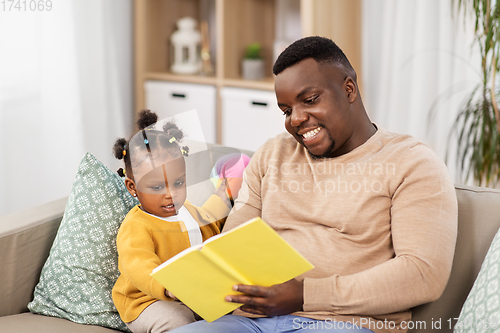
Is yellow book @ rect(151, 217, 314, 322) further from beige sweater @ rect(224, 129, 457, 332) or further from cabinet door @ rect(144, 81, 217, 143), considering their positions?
cabinet door @ rect(144, 81, 217, 143)

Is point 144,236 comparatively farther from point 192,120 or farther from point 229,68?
point 229,68

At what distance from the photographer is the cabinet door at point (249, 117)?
240 centimetres

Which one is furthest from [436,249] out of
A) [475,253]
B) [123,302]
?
→ [123,302]

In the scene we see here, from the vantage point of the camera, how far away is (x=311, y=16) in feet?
7.23

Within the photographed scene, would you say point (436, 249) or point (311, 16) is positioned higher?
point (311, 16)

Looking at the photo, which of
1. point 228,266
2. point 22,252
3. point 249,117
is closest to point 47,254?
point 22,252

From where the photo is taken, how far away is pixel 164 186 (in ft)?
3.19

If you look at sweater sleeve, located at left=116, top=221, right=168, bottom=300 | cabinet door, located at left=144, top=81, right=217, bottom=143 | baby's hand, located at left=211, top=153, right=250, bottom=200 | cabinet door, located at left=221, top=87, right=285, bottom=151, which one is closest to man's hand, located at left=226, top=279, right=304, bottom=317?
sweater sleeve, located at left=116, top=221, right=168, bottom=300

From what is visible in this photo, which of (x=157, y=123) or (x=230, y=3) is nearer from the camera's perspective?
(x=157, y=123)

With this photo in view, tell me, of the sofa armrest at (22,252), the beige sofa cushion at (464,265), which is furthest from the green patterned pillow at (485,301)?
the sofa armrest at (22,252)

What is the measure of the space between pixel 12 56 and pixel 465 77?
2110 millimetres

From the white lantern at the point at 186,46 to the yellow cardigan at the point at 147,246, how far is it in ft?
6.01

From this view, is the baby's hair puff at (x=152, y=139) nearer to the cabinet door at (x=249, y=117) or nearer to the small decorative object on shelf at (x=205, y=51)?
the cabinet door at (x=249, y=117)

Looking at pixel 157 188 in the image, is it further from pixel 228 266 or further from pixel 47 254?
pixel 47 254
